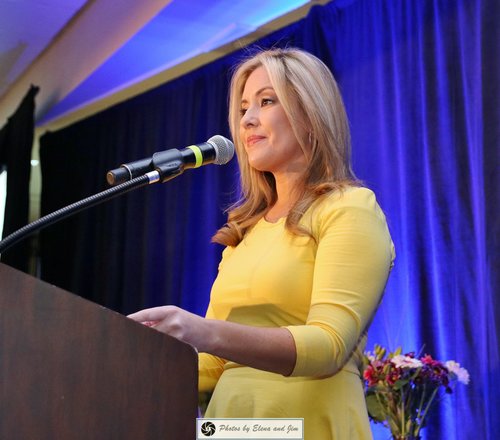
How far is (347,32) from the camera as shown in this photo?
388cm

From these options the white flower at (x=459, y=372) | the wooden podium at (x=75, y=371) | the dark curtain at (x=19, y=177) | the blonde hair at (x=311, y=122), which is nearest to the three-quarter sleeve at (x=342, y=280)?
the blonde hair at (x=311, y=122)

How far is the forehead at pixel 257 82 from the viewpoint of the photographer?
68.4 inches

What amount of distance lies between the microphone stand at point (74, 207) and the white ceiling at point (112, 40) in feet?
10.8

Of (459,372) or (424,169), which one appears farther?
(424,169)

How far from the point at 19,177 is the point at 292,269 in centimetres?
486

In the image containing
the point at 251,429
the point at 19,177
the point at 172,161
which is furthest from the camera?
the point at 19,177

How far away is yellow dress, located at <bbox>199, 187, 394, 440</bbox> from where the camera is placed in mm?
1352

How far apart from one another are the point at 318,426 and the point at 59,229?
5347 millimetres

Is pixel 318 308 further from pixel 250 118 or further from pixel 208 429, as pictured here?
pixel 250 118

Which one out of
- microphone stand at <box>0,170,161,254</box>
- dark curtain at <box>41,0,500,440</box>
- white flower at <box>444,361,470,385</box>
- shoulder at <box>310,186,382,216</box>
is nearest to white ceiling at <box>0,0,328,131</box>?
dark curtain at <box>41,0,500,440</box>

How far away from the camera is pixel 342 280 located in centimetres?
138

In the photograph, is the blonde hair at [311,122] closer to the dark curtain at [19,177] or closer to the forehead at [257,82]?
the forehead at [257,82]

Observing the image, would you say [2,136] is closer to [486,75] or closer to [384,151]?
[384,151]

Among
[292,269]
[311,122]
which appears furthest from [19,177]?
[292,269]
